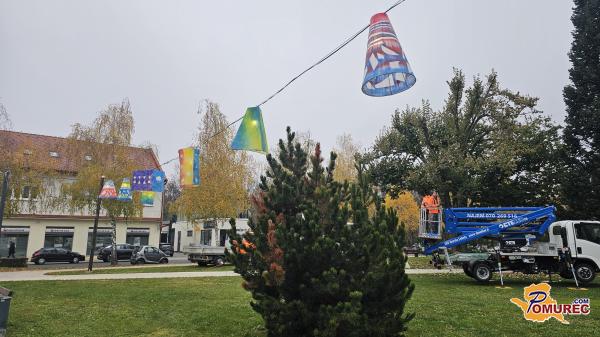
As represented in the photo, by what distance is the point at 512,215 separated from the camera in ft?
50.8

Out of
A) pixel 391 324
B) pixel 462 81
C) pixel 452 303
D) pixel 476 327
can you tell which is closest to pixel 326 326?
pixel 391 324

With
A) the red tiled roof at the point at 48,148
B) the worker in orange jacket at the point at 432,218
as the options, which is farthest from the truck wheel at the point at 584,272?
the red tiled roof at the point at 48,148

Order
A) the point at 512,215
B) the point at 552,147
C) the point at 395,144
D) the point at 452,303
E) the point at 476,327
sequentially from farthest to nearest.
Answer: the point at 395,144
the point at 552,147
the point at 512,215
the point at 452,303
the point at 476,327

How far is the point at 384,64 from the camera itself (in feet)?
19.3

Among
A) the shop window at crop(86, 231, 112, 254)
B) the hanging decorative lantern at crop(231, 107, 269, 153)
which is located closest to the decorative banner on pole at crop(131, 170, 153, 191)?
the hanging decorative lantern at crop(231, 107, 269, 153)

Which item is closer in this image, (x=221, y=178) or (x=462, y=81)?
(x=462, y=81)

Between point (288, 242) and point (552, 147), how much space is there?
89.8ft

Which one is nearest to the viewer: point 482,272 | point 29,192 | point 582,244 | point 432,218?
point 582,244

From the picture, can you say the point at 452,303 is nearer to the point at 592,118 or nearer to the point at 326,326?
the point at 326,326

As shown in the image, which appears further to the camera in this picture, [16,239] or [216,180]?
[16,239]

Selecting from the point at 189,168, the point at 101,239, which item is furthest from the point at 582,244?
the point at 101,239

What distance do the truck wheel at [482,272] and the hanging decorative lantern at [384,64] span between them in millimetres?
11260

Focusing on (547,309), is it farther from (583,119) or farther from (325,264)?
(583,119)

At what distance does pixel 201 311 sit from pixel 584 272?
1289cm
